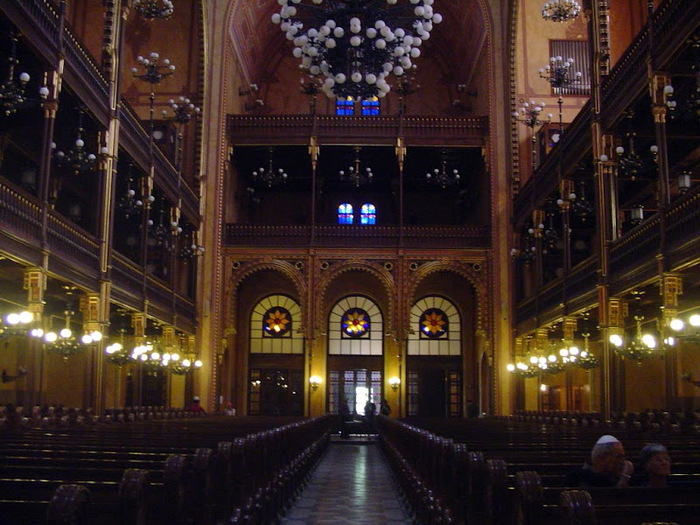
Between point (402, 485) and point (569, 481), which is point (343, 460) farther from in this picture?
point (569, 481)

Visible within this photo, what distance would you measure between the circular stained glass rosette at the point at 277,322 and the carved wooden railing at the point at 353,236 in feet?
18.6

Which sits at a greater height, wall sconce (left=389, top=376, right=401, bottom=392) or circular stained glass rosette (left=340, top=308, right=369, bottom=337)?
circular stained glass rosette (left=340, top=308, right=369, bottom=337)

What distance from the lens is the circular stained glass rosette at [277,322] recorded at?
120 feet

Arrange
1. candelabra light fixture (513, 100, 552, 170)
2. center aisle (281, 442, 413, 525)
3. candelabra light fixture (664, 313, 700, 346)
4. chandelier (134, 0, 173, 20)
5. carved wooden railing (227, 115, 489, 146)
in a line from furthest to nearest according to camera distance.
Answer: carved wooden railing (227, 115, 489, 146) < candelabra light fixture (513, 100, 552, 170) < chandelier (134, 0, 173, 20) < candelabra light fixture (664, 313, 700, 346) < center aisle (281, 442, 413, 525)

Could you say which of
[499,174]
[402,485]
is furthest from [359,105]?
[402,485]

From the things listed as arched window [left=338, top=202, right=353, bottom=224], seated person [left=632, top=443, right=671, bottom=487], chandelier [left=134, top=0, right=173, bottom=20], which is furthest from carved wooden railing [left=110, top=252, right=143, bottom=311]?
seated person [left=632, top=443, right=671, bottom=487]

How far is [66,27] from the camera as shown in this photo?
55.6 feet

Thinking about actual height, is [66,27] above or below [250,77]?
below

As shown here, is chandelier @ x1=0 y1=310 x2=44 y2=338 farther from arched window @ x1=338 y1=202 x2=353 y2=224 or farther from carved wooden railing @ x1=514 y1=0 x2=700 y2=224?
arched window @ x1=338 y1=202 x2=353 y2=224

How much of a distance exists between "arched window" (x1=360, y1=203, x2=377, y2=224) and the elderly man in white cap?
32471mm

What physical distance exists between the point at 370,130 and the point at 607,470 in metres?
26.8

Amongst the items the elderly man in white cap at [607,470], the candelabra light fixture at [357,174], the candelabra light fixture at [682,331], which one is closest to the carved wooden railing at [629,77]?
the candelabra light fixture at [682,331]

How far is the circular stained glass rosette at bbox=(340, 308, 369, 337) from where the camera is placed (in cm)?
3666

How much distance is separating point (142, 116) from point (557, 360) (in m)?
18.3
